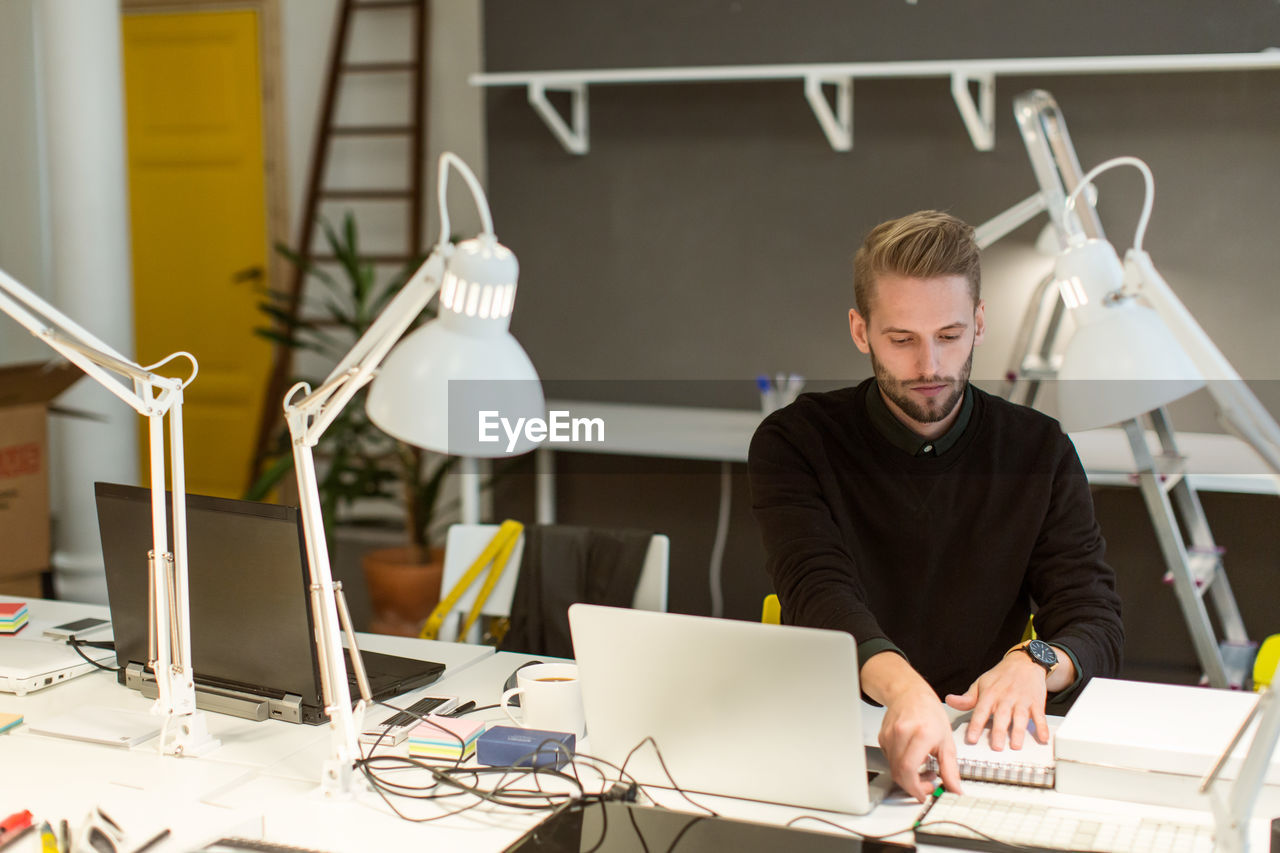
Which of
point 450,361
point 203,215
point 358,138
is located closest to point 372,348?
point 450,361

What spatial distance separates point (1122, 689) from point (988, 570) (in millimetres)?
374

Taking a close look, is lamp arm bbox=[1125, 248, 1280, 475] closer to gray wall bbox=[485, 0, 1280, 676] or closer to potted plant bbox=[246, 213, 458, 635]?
gray wall bbox=[485, 0, 1280, 676]

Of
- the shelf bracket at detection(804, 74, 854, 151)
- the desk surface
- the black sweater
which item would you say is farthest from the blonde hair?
the shelf bracket at detection(804, 74, 854, 151)

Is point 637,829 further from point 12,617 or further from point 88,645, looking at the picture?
point 12,617

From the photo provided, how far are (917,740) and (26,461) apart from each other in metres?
2.96

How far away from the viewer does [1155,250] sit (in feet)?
10.7

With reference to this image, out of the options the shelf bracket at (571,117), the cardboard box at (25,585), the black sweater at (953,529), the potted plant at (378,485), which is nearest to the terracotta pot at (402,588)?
the potted plant at (378,485)

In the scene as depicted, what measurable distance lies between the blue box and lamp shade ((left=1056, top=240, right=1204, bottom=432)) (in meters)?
0.91

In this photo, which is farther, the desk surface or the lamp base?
the lamp base

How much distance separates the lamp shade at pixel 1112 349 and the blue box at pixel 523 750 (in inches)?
35.9

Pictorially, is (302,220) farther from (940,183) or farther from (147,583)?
(147,583)

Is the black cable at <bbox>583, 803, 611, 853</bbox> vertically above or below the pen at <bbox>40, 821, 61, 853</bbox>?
above

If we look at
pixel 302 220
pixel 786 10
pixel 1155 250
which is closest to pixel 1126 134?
pixel 1155 250

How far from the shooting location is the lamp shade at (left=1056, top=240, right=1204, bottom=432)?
5.65 feet
